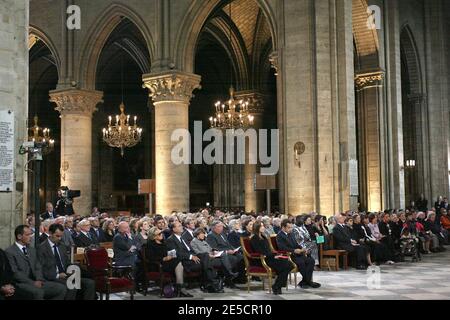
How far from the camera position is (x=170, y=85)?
20188 mm

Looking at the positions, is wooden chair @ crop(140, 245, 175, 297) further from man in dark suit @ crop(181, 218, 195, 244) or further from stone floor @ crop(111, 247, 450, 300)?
man in dark suit @ crop(181, 218, 195, 244)

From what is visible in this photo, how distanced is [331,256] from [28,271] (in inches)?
309

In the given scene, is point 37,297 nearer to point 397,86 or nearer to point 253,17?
point 397,86

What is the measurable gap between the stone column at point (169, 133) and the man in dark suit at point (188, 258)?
9.66 meters

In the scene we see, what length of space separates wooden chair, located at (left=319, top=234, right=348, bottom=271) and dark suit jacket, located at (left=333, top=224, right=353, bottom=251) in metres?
0.13

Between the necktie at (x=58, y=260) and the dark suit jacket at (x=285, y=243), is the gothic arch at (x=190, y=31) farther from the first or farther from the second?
the necktie at (x=58, y=260)

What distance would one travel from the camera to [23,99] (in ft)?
29.8

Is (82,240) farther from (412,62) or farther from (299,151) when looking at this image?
(412,62)

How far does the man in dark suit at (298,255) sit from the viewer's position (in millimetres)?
10594

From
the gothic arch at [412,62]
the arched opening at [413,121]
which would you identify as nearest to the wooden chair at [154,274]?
the arched opening at [413,121]

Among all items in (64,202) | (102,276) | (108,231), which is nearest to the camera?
(102,276)

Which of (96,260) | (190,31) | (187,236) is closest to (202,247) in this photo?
(187,236)
